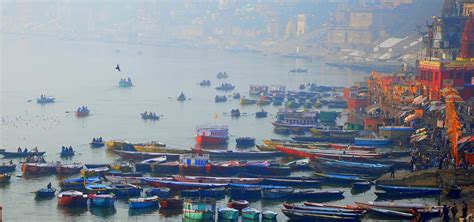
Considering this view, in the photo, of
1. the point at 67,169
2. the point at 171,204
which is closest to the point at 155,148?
the point at 67,169

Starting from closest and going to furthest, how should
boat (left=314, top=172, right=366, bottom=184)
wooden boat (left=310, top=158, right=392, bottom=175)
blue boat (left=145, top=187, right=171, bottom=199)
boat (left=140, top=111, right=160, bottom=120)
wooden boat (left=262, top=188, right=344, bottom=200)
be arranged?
blue boat (left=145, top=187, right=171, bottom=199) < wooden boat (left=262, top=188, right=344, bottom=200) < boat (left=314, top=172, right=366, bottom=184) < wooden boat (left=310, top=158, right=392, bottom=175) < boat (left=140, top=111, right=160, bottom=120)

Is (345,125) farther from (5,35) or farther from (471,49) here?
(5,35)

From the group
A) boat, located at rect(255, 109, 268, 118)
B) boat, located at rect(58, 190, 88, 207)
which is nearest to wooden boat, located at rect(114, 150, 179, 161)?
boat, located at rect(58, 190, 88, 207)

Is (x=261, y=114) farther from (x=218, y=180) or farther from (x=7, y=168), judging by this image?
(x=218, y=180)

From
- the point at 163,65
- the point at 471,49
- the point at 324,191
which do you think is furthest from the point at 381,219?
the point at 163,65

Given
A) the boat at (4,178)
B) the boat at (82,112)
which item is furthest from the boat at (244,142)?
the boat at (82,112)

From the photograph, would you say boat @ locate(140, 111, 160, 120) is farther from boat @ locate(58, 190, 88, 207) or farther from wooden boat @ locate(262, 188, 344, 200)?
boat @ locate(58, 190, 88, 207)
